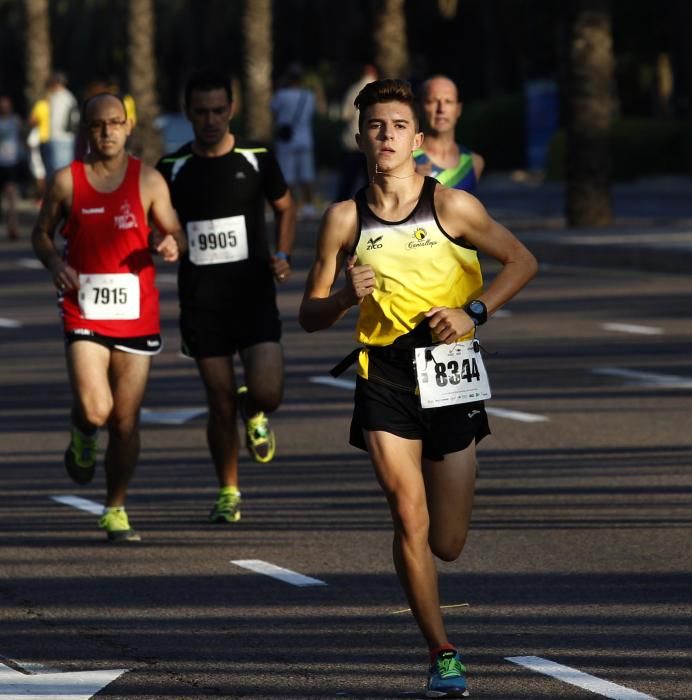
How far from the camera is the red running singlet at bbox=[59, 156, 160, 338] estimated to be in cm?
925

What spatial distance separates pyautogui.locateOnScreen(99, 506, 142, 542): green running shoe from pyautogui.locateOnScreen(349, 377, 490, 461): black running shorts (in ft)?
9.52

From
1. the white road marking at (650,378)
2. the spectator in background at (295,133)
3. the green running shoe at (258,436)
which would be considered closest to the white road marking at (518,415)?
the white road marking at (650,378)

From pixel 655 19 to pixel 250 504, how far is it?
41.2m

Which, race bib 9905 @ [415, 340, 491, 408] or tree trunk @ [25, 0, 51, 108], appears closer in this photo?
race bib 9905 @ [415, 340, 491, 408]

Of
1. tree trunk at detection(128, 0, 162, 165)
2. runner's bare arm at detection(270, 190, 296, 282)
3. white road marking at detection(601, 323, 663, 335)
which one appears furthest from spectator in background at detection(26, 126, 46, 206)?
runner's bare arm at detection(270, 190, 296, 282)

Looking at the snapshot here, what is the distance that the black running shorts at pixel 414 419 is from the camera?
6.54 meters

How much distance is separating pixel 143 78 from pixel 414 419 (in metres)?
30.8

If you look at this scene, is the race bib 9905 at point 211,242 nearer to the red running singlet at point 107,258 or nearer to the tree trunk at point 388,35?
the red running singlet at point 107,258

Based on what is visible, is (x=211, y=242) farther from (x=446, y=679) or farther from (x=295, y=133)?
(x=295, y=133)

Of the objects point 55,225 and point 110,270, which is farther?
point 55,225

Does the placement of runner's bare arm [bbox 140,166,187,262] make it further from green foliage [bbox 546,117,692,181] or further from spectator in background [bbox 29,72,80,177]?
green foliage [bbox 546,117,692,181]

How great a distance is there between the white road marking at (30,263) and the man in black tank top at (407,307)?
62.3 feet

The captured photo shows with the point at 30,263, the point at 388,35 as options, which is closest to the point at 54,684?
the point at 30,263

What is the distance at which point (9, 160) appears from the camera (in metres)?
31.3
